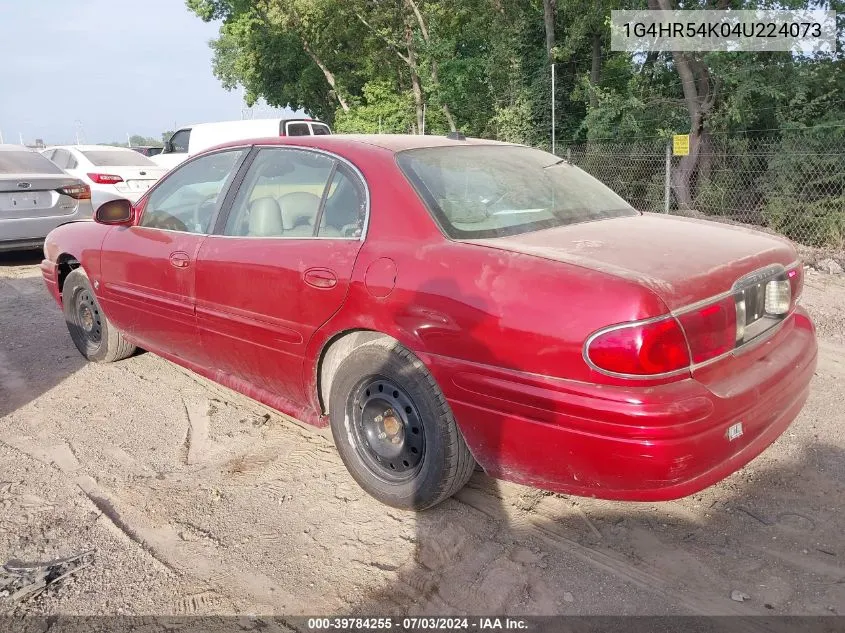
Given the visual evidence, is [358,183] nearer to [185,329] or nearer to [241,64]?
[185,329]

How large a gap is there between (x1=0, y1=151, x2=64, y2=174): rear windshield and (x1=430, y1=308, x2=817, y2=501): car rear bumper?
343 inches

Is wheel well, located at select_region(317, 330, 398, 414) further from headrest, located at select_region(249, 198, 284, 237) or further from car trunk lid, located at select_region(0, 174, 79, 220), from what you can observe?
car trunk lid, located at select_region(0, 174, 79, 220)

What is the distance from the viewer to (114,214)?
451 centimetres

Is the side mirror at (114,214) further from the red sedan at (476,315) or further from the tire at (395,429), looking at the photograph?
the tire at (395,429)

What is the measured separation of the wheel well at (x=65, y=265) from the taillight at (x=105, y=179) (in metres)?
7.22

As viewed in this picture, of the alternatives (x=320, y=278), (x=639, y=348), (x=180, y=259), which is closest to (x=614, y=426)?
(x=639, y=348)

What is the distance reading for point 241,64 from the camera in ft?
117

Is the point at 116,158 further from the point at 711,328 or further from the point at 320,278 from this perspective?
the point at 711,328

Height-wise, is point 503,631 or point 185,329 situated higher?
point 185,329

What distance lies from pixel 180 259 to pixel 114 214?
2.90 feet

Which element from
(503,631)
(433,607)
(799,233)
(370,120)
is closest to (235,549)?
(433,607)

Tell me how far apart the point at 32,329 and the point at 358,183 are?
462 cm

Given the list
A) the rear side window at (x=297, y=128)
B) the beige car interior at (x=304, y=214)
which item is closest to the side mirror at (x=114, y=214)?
the beige car interior at (x=304, y=214)

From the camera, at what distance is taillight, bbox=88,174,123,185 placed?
39.0 ft
